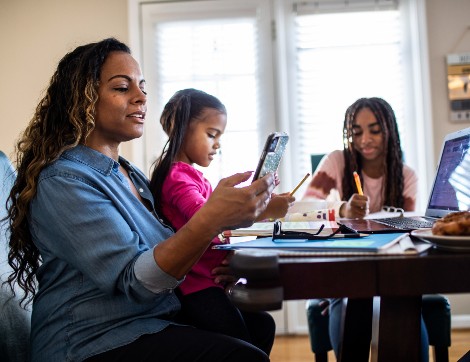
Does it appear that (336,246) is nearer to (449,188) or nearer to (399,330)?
(399,330)

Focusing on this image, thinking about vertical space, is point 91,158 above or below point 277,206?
above

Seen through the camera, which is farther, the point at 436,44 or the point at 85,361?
the point at 436,44

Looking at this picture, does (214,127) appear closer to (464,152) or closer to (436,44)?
(464,152)

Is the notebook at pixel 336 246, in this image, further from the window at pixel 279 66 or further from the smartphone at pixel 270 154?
the window at pixel 279 66

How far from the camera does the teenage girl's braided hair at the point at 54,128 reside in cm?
105

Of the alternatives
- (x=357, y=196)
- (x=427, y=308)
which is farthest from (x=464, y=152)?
(x=427, y=308)

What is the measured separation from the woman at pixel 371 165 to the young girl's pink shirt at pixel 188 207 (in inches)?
34.9

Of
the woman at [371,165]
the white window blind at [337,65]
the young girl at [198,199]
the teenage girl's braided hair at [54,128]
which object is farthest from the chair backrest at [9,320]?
the white window blind at [337,65]

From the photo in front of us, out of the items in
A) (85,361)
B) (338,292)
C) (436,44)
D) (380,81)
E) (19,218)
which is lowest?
(85,361)

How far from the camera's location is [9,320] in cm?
116

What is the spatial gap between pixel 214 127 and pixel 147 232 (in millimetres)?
590

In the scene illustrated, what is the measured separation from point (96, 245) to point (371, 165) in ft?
5.21

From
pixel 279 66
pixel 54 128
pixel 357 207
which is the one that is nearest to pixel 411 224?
pixel 357 207

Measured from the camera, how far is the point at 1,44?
10.4 ft
